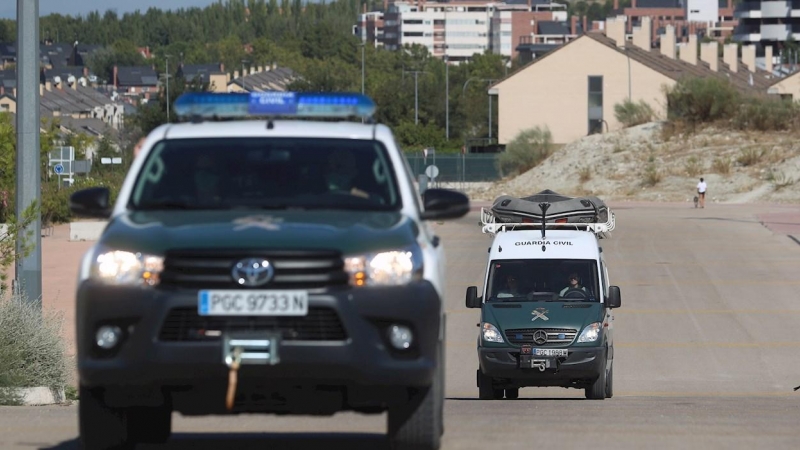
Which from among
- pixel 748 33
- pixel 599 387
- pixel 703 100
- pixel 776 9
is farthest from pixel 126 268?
pixel 748 33

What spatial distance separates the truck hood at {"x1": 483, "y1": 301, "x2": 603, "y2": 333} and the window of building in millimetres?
82447

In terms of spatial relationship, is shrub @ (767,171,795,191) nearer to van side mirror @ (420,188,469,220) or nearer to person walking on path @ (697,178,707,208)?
person walking on path @ (697,178,707,208)

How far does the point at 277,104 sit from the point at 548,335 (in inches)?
419

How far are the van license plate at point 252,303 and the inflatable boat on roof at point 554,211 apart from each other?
1761 cm

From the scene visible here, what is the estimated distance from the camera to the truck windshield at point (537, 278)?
65.7 feet

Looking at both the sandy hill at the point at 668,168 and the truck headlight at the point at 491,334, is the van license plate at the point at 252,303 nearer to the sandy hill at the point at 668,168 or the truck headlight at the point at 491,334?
the truck headlight at the point at 491,334

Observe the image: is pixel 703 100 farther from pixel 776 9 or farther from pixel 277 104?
pixel 776 9

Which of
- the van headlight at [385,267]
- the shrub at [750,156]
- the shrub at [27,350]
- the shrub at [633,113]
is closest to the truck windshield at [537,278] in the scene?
the shrub at [27,350]

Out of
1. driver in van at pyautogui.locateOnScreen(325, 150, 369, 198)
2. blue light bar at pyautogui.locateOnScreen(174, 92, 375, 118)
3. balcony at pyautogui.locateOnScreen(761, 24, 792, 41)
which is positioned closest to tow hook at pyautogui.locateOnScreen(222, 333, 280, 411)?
driver in van at pyautogui.locateOnScreen(325, 150, 369, 198)

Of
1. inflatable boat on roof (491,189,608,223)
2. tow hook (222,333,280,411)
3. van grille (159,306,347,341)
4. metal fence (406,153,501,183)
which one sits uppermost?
van grille (159,306,347,341)

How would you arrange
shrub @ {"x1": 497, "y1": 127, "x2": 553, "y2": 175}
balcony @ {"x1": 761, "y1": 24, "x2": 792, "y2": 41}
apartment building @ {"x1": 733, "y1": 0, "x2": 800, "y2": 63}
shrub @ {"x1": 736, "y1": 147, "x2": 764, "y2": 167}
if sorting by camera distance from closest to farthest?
shrub @ {"x1": 736, "y1": 147, "x2": 764, "y2": 167}, shrub @ {"x1": 497, "y1": 127, "x2": 553, "y2": 175}, apartment building @ {"x1": 733, "y1": 0, "x2": 800, "y2": 63}, balcony @ {"x1": 761, "y1": 24, "x2": 792, "y2": 41}

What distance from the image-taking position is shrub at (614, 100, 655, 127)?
3597 inches

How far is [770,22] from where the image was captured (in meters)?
194

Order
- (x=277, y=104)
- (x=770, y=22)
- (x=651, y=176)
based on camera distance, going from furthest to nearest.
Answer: (x=770, y=22)
(x=651, y=176)
(x=277, y=104)
